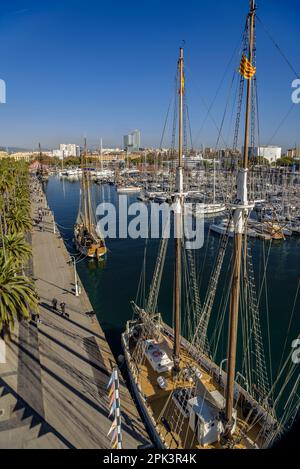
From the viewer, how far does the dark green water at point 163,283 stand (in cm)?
2520

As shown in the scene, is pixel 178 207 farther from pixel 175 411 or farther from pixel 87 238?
pixel 87 238

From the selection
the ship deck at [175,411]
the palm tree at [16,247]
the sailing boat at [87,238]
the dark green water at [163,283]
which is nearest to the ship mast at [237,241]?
the ship deck at [175,411]

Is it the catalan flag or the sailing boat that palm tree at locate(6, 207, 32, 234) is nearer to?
the sailing boat

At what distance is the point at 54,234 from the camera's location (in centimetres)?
4947

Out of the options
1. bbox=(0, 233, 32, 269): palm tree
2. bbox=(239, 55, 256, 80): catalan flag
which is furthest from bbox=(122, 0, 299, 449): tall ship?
bbox=(0, 233, 32, 269): palm tree

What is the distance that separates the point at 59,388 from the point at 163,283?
2003cm

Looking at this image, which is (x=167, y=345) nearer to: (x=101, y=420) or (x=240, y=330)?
(x=101, y=420)

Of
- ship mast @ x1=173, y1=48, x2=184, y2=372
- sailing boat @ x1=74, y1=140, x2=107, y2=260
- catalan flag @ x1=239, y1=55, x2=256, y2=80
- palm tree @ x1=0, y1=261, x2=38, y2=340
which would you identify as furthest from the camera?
sailing boat @ x1=74, y1=140, x2=107, y2=260

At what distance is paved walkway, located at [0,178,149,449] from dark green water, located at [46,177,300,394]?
350 cm

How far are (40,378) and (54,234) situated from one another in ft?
117

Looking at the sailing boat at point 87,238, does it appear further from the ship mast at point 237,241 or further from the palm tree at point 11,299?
the ship mast at point 237,241

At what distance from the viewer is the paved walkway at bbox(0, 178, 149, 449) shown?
12.7 meters

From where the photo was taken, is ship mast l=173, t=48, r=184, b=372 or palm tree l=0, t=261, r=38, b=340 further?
palm tree l=0, t=261, r=38, b=340

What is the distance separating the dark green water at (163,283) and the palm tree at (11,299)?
280 inches
